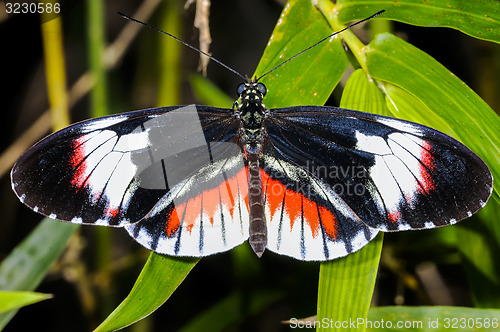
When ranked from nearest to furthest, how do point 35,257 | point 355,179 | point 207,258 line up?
point 355,179 → point 35,257 → point 207,258

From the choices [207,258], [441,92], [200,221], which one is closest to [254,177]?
[200,221]

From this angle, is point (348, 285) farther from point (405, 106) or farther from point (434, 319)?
point (405, 106)

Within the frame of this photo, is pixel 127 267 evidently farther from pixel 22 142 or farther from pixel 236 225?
pixel 236 225

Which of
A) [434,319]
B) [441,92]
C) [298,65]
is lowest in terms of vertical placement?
[434,319]

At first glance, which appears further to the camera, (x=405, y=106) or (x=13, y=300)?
(x=405, y=106)

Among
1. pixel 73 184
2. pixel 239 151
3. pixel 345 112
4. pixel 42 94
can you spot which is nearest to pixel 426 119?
pixel 345 112

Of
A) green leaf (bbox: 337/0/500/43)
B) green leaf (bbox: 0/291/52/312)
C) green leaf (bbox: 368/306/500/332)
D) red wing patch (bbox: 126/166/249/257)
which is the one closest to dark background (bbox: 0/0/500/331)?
green leaf (bbox: 368/306/500/332)

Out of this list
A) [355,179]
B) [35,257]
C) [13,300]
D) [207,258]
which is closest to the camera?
[13,300]
